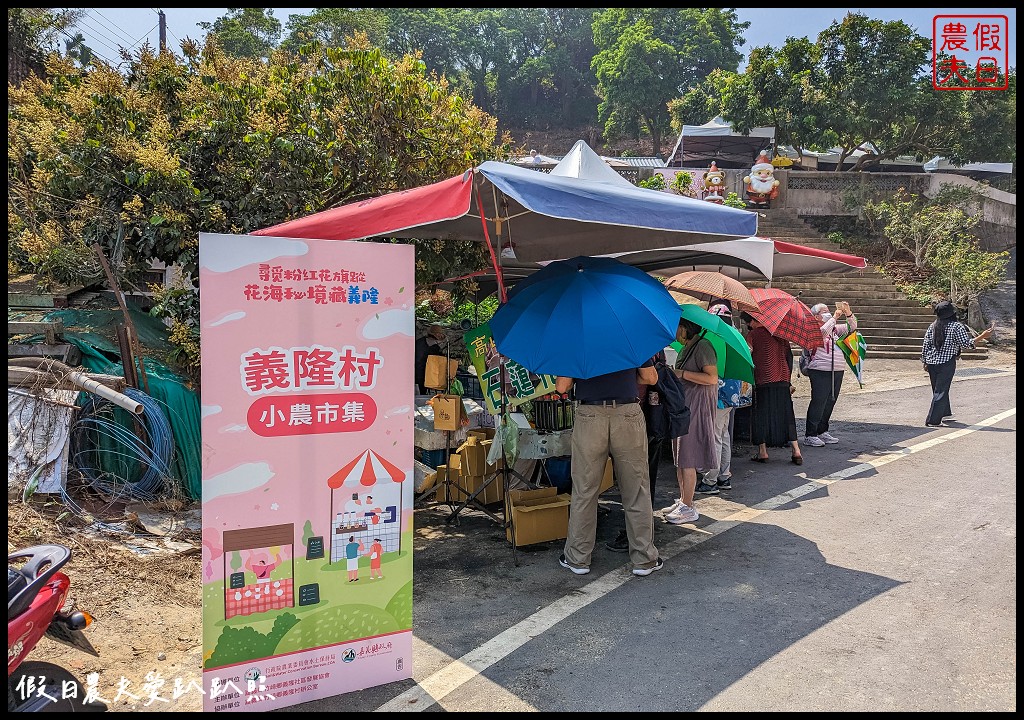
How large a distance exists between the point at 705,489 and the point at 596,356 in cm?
335

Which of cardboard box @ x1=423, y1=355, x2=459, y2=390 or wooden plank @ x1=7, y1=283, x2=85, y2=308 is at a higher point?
wooden plank @ x1=7, y1=283, x2=85, y2=308

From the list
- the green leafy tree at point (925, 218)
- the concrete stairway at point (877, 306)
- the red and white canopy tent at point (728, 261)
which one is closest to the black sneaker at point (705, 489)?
the red and white canopy tent at point (728, 261)

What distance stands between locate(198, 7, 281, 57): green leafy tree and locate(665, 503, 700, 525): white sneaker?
3454 centimetres

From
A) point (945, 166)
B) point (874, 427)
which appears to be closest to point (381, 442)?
point (874, 427)

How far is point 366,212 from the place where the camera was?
4.29 m

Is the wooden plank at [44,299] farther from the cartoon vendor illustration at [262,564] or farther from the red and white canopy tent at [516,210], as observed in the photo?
the cartoon vendor illustration at [262,564]

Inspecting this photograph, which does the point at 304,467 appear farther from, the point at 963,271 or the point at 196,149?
the point at 963,271

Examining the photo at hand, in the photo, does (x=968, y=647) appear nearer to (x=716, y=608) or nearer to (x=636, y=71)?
(x=716, y=608)

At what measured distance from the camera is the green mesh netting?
6449 millimetres

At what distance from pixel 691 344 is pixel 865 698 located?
10.7 feet

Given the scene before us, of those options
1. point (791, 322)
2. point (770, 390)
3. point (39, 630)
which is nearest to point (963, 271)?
point (770, 390)

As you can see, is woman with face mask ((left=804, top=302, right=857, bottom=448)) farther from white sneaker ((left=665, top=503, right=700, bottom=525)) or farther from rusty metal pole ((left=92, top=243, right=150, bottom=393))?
rusty metal pole ((left=92, top=243, right=150, bottom=393))

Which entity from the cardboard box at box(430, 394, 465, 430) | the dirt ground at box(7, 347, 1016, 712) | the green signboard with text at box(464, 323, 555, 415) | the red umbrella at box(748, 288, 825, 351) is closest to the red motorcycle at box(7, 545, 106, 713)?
the dirt ground at box(7, 347, 1016, 712)

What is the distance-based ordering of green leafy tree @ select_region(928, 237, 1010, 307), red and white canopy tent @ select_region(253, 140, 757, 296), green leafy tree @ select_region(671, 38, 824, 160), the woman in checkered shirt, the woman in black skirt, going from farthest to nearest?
green leafy tree @ select_region(671, 38, 824, 160) < green leafy tree @ select_region(928, 237, 1010, 307) < the woman in checkered shirt < the woman in black skirt < red and white canopy tent @ select_region(253, 140, 757, 296)
